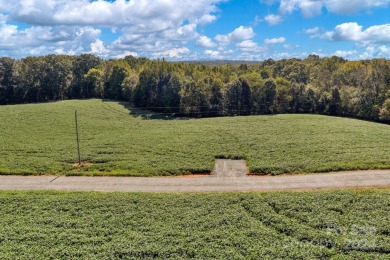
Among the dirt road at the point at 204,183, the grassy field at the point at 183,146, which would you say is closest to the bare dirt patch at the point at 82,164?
the grassy field at the point at 183,146

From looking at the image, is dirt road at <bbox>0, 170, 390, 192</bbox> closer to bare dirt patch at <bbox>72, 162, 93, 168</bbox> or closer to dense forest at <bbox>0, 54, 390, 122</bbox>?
A: bare dirt patch at <bbox>72, 162, 93, 168</bbox>

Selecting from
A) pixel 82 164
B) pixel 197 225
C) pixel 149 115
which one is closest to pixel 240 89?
pixel 149 115

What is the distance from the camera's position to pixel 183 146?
42.0 metres

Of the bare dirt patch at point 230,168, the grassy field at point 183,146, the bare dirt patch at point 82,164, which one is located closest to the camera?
the bare dirt patch at point 230,168

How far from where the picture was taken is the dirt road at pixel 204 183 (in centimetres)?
2945

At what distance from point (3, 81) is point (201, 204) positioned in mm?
95975

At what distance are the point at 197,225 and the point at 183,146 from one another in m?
20.4

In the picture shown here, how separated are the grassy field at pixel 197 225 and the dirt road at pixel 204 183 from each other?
99.4 inches

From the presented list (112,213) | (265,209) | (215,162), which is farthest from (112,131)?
(265,209)

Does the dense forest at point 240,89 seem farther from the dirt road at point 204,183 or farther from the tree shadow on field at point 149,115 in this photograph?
the dirt road at point 204,183

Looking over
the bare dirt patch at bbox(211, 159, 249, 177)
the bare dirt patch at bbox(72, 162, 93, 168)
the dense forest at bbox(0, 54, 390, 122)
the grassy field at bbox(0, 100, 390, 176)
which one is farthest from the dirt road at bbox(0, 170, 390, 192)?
the dense forest at bbox(0, 54, 390, 122)

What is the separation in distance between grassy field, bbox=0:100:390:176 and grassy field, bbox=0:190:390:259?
7.52 metres

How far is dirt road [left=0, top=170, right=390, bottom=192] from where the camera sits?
29.5 metres

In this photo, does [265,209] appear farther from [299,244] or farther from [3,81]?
[3,81]
